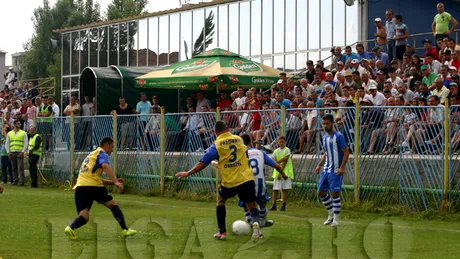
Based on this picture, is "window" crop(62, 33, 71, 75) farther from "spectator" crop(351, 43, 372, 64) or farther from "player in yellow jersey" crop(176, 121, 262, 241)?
"player in yellow jersey" crop(176, 121, 262, 241)

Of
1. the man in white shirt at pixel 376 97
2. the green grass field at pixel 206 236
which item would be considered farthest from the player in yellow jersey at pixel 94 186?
the man in white shirt at pixel 376 97

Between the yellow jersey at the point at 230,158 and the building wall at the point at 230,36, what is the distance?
52.1 ft

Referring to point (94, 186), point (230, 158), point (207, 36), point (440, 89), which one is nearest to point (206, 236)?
point (230, 158)

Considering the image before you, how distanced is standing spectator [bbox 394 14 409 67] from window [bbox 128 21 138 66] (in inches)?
702

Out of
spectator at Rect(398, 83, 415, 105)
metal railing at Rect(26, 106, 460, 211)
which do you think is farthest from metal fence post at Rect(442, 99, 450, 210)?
spectator at Rect(398, 83, 415, 105)

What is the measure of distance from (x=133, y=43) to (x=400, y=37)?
18.6m

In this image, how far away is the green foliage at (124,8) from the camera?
8056cm

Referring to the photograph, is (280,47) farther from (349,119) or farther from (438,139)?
(438,139)

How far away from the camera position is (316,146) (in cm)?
2048

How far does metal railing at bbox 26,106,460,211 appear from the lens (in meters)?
17.9

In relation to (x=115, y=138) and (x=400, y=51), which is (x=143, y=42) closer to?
(x=115, y=138)

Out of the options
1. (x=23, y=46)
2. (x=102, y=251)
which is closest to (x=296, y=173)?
(x=102, y=251)

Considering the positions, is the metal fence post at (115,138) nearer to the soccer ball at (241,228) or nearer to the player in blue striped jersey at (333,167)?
the player in blue striped jersey at (333,167)

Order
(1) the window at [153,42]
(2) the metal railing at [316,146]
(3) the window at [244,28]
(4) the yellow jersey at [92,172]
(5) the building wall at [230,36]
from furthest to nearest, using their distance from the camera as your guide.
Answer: (1) the window at [153,42] → (3) the window at [244,28] → (5) the building wall at [230,36] → (2) the metal railing at [316,146] → (4) the yellow jersey at [92,172]
